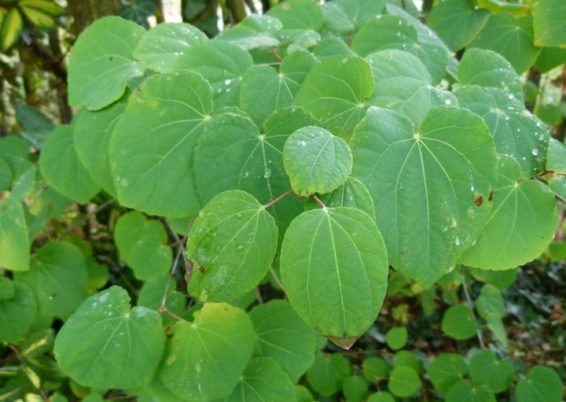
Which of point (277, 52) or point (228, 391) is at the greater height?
point (277, 52)

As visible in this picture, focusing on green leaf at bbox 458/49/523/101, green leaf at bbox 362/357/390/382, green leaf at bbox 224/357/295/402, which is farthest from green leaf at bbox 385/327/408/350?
green leaf at bbox 458/49/523/101

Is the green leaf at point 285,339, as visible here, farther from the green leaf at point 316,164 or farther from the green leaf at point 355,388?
the green leaf at point 355,388

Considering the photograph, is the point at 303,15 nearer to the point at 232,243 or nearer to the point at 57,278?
the point at 232,243

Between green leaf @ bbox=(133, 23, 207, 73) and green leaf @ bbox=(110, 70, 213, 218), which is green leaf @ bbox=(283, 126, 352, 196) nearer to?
Answer: green leaf @ bbox=(110, 70, 213, 218)

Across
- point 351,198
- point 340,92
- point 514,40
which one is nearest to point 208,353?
point 351,198

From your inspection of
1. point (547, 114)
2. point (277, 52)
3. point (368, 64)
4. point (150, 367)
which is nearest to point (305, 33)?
point (277, 52)

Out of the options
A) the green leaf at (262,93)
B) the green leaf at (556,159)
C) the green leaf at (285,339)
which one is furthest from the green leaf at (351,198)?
the green leaf at (285,339)

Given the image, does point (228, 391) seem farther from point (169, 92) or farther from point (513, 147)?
point (513, 147)
